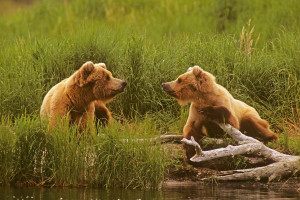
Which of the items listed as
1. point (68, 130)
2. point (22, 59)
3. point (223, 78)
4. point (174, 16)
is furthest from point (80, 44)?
point (174, 16)

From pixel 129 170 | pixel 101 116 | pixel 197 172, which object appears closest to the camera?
pixel 129 170

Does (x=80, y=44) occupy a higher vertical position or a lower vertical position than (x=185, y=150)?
higher

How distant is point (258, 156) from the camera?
7.95m

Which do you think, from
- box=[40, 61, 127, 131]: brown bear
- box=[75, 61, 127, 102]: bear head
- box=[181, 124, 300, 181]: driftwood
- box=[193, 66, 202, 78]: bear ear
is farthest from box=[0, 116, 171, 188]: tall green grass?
box=[193, 66, 202, 78]: bear ear

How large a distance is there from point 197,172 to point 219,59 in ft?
8.90

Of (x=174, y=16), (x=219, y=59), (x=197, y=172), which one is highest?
(x=174, y=16)

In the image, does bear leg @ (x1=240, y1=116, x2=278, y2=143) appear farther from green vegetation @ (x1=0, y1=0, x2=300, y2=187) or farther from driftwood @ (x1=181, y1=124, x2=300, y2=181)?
driftwood @ (x1=181, y1=124, x2=300, y2=181)

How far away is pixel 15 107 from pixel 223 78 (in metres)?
3.22

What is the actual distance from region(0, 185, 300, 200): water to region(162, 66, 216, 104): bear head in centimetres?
138

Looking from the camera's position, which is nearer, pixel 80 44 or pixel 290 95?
pixel 290 95

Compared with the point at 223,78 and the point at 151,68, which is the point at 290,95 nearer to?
the point at 223,78

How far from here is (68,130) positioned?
7703 mm

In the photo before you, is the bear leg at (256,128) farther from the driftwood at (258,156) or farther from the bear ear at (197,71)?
the bear ear at (197,71)

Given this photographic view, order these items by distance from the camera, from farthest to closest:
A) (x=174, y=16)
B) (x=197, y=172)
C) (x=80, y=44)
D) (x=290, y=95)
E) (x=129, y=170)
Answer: (x=174, y=16)
(x=80, y=44)
(x=290, y=95)
(x=197, y=172)
(x=129, y=170)
